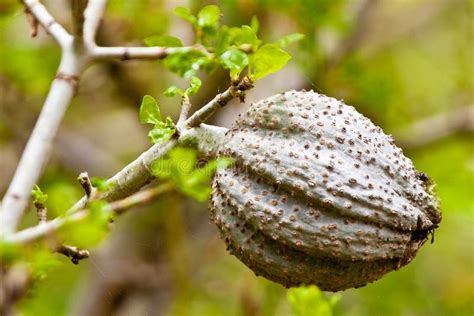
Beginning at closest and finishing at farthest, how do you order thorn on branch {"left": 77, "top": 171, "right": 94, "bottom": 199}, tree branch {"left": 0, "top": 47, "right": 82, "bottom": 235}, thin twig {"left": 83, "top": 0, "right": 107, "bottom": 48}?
tree branch {"left": 0, "top": 47, "right": 82, "bottom": 235} → thorn on branch {"left": 77, "top": 171, "right": 94, "bottom": 199} → thin twig {"left": 83, "top": 0, "right": 107, "bottom": 48}

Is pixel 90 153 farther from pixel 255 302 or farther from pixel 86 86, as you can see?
pixel 255 302

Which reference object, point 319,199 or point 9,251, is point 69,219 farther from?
point 319,199

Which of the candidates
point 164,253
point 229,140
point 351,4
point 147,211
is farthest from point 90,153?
point 229,140

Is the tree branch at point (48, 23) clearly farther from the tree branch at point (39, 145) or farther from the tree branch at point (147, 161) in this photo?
the tree branch at point (147, 161)

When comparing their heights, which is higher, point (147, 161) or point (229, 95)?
point (229, 95)

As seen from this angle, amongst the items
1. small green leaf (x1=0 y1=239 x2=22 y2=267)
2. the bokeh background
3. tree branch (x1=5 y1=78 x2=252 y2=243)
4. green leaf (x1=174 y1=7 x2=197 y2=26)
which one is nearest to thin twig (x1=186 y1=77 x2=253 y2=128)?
tree branch (x1=5 y1=78 x2=252 y2=243)

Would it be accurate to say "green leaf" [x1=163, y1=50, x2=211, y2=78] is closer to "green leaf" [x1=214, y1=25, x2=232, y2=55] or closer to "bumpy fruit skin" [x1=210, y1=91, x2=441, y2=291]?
"green leaf" [x1=214, y1=25, x2=232, y2=55]

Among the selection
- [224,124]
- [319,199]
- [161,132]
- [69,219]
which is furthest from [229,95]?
[224,124]
